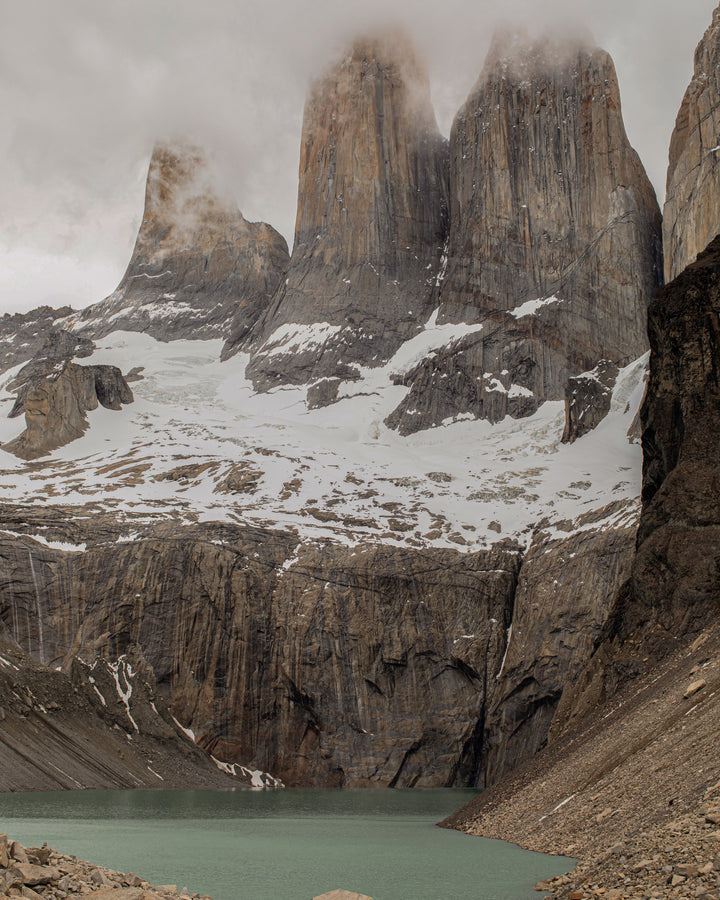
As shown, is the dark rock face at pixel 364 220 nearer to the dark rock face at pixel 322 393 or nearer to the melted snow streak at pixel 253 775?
the dark rock face at pixel 322 393

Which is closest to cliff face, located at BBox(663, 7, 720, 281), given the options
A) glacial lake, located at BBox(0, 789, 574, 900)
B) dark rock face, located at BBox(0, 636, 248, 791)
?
glacial lake, located at BBox(0, 789, 574, 900)

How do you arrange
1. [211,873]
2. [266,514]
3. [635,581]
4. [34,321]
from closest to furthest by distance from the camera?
[211,873] < [635,581] < [266,514] < [34,321]

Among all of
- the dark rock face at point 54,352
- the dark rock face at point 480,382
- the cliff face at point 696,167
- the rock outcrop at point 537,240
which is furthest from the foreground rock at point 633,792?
the dark rock face at point 54,352

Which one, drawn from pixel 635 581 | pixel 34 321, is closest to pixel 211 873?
pixel 635 581

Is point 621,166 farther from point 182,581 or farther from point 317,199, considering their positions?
point 182,581

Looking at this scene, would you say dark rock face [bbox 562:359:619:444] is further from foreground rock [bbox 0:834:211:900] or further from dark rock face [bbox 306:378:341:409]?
foreground rock [bbox 0:834:211:900]
